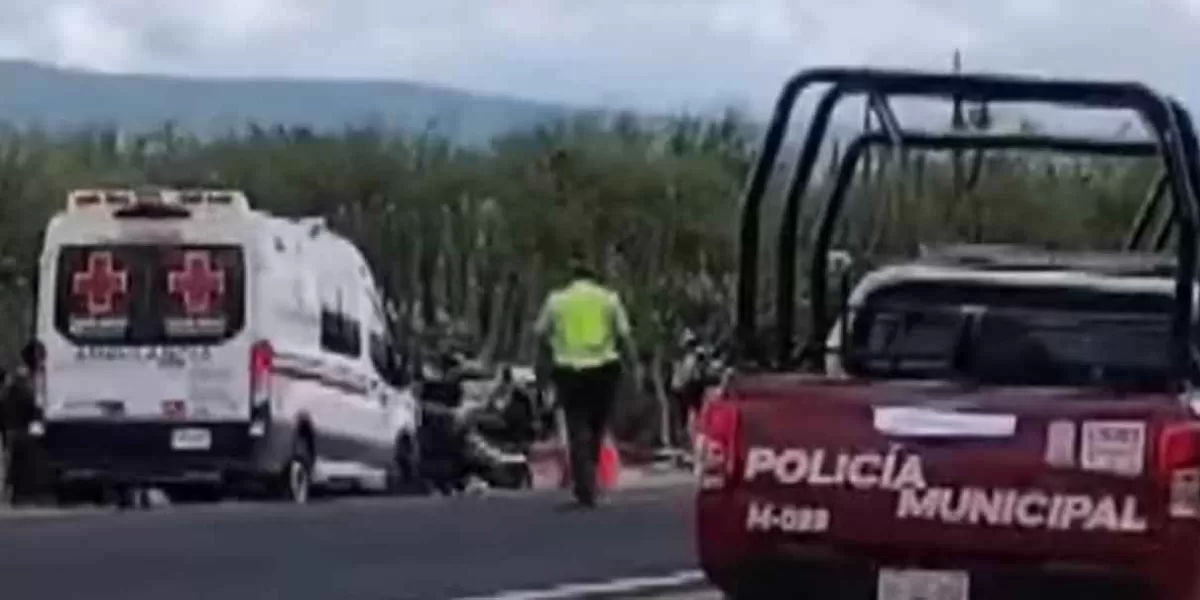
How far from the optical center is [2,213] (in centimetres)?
6228

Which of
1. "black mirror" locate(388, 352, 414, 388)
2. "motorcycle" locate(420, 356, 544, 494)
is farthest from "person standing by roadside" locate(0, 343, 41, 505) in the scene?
"motorcycle" locate(420, 356, 544, 494)

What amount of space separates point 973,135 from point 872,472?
2361 mm

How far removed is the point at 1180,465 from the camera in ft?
41.0

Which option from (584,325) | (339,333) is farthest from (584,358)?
(339,333)

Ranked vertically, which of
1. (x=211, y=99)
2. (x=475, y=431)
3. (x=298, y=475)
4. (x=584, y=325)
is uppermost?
(x=584, y=325)

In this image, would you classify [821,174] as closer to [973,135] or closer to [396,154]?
[973,135]

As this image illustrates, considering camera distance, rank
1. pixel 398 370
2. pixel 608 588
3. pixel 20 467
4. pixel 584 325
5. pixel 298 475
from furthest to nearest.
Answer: pixel 398 370, pixel 20 467, pixel 298 475, pixel 584 325, pixel 608 588

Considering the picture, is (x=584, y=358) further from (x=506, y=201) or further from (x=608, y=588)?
(x=506, y=201)

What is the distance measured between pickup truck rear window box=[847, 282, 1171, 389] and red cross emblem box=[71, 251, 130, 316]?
14201 millimetres

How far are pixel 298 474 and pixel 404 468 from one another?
4542 mm

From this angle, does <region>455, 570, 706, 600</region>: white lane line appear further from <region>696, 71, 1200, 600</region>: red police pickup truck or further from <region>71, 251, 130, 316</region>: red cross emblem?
<region>71, 251, 130, 316</region>: red cross emblem

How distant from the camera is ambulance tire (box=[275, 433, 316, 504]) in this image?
29250mm

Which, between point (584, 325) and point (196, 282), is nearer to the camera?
point (584, 325)

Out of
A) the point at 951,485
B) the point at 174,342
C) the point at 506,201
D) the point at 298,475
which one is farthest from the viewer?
the point at 506,201
